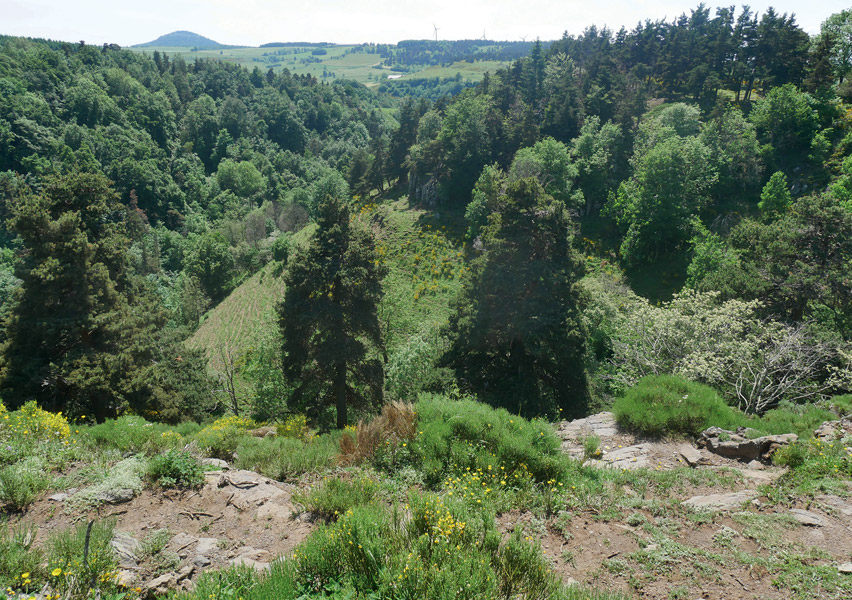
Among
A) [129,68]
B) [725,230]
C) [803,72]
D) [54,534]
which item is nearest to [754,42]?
[803,72]

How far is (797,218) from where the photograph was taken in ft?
60.0

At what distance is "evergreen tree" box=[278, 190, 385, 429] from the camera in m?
16.7

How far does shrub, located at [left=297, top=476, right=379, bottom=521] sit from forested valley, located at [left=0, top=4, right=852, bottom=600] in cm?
5

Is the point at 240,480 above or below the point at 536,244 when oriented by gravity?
below

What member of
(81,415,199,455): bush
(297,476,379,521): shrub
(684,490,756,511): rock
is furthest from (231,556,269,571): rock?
(684,490,756,511): rock

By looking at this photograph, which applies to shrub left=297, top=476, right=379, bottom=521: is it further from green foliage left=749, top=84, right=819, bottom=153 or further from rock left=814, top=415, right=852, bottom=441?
green foliage left=749, top=84, right=819, bottom=153

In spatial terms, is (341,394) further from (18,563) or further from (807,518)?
(807,518)

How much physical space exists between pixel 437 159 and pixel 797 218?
37830 millimetres

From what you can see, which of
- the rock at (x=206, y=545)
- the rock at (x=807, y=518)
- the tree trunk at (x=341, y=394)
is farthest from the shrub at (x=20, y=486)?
the tree trunk at (x=341, y=394)

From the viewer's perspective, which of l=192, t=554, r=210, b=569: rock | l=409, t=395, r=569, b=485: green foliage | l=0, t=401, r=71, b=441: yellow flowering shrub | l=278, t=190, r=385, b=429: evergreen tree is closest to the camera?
l=192, t=554, r=210, b=569: rock

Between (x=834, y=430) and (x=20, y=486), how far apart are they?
47.9 feet

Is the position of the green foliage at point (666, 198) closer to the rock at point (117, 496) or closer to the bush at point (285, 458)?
the bush at point (285, 458)

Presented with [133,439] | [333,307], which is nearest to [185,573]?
[133,439]

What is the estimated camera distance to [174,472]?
7.32 m
